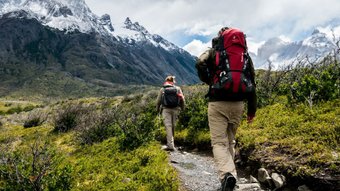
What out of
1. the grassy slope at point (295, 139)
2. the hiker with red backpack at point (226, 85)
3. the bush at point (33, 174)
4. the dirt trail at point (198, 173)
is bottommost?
the dirt trail at point (198, 173)

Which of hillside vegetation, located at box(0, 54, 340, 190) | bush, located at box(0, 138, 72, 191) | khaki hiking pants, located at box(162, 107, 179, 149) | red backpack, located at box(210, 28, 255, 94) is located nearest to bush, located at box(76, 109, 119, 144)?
hillside vegetation, located at box(0, 54, 340, 190)

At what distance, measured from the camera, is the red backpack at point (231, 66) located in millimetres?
6137

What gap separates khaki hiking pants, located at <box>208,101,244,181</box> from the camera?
20.7 ft

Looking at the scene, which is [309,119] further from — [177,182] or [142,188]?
[142,188]

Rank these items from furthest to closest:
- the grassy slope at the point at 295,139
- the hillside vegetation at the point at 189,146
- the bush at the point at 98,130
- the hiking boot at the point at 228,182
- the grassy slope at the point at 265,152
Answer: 1. the bush at the point at 98,130
2. the hillside vegetation at the point at 189,146
3. the grassy slope at the point at 265,152
4. the grassy slope at the point at 295,139
5. the hiking boot at the point at 228,182

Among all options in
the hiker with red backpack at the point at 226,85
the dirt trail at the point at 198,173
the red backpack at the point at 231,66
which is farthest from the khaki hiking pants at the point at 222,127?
the dirt trail at the point at 198,173

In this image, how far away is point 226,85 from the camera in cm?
612

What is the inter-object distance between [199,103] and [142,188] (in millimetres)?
7428

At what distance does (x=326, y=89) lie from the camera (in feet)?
35.0

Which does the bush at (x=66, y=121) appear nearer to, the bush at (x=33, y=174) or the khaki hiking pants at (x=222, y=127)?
the bush at (x=33, y=174)

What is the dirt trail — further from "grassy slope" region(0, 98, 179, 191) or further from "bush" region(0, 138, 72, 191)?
"bush" region(0, 138, 72, 191)

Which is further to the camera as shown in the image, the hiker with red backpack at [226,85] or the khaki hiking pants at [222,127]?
the khaki hiking pants at [222,127]

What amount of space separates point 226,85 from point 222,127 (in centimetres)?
88

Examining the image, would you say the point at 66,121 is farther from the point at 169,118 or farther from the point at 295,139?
the point at 295,139
